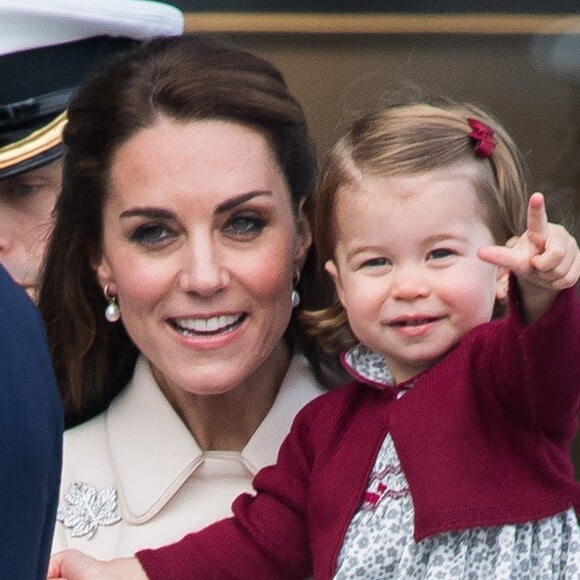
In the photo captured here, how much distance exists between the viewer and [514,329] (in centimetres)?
204

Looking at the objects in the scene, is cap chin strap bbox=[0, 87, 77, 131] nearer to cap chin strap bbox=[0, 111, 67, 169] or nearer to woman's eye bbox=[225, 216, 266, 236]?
cap chin strap bbox=[0, 111, 67, 169]

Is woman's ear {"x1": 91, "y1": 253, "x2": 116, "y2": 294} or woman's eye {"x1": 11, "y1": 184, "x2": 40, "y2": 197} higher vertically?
woman's ear {"x1": 91, "y1": 253, "x2": 116, "y2": 294}

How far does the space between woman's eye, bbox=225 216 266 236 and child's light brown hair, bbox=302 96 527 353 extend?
0.28ft

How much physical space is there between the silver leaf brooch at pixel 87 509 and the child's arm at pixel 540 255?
89 centimetres

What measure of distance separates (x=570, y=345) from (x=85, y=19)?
1.15 meters

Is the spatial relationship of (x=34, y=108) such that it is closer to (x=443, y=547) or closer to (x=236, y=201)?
(x=236, y=201)

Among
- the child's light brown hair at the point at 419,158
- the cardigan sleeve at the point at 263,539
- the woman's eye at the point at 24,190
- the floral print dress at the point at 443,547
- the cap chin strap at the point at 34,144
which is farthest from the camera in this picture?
the woman's eye at the point at 24,190

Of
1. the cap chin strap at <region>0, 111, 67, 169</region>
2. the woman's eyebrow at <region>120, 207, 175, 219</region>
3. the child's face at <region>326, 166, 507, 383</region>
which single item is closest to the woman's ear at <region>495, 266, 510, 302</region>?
the child's face at <region>326, 166, 507, 383</region>

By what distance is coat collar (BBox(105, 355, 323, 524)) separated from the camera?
2600 millimetres

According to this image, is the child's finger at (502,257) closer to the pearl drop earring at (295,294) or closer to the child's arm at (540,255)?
the child's arm at (540,255)

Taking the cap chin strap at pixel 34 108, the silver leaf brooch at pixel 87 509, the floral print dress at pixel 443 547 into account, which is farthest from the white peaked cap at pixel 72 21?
the floral print dress at pixel 443 547

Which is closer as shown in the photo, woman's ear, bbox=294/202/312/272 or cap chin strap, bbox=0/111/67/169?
woman's ear, bbox=294/202/312/272

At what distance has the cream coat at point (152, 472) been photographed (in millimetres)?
2590

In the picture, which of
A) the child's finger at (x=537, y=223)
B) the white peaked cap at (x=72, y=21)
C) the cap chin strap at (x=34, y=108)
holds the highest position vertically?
the child's finger at (x=537, y=223)
